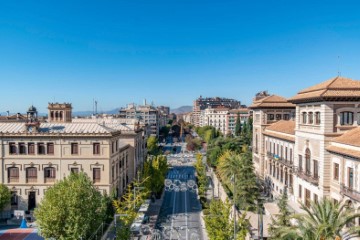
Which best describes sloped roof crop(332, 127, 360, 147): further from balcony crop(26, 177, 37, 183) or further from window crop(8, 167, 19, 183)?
window crop(8, 167, 19, 183)

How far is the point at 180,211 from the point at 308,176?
24.0m

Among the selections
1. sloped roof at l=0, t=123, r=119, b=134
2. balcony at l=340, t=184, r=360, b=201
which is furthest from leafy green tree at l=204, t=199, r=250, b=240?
sloped roof at l=0, t=123, r=119, b=134

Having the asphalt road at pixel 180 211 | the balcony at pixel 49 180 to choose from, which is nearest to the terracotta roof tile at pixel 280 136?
the asphalt road at pixel 180 211

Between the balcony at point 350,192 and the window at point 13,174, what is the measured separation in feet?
141

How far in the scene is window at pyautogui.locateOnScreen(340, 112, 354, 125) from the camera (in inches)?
1401


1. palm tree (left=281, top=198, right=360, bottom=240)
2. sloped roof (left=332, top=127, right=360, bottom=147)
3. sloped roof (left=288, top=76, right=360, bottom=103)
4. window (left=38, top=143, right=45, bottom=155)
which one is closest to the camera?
palm tree (left=281, top=198, right=360, bottom=240)

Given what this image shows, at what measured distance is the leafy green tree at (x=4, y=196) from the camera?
43.6 metres

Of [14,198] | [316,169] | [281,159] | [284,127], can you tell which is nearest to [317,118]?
[316,169]

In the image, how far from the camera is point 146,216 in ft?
165

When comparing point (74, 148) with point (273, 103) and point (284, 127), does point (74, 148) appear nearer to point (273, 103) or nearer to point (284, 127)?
point (284, 127)

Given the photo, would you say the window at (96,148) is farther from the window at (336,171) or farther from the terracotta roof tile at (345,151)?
the window at (336,171)

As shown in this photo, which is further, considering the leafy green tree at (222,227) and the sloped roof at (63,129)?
the sloped roof at (63,129)

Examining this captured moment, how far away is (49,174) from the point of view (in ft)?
155

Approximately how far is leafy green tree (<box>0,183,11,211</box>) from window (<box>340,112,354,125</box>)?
4373cm
